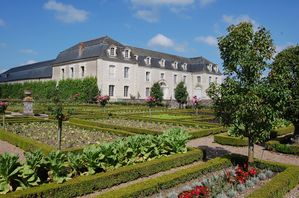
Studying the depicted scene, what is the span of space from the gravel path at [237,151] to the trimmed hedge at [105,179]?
2.03m

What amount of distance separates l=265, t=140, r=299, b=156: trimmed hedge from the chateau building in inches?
1035

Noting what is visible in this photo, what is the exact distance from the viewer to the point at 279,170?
7379 mm

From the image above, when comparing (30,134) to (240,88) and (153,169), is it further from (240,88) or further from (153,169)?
(240,88)

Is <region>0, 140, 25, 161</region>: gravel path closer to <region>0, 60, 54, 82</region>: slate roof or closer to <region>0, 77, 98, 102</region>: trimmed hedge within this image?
<region>0, 77, 98, 102</region>: trimmed hedge

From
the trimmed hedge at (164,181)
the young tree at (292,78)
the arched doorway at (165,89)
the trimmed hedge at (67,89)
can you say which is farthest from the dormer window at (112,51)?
the trimmed hedge at (164,181)

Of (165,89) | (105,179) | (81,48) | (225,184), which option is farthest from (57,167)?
(165,89)

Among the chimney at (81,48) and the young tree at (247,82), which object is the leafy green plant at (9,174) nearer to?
the young tree at (247,82)

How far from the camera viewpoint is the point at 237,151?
1035 cm

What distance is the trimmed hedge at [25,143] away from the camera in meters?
8.80

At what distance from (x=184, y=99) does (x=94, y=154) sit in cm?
2595

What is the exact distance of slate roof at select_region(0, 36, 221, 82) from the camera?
115 feet

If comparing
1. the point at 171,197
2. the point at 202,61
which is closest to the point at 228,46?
the point at 171,197

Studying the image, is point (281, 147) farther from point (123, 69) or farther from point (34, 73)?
point (34, 73)

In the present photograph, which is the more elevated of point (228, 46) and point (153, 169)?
point (228, 46)
